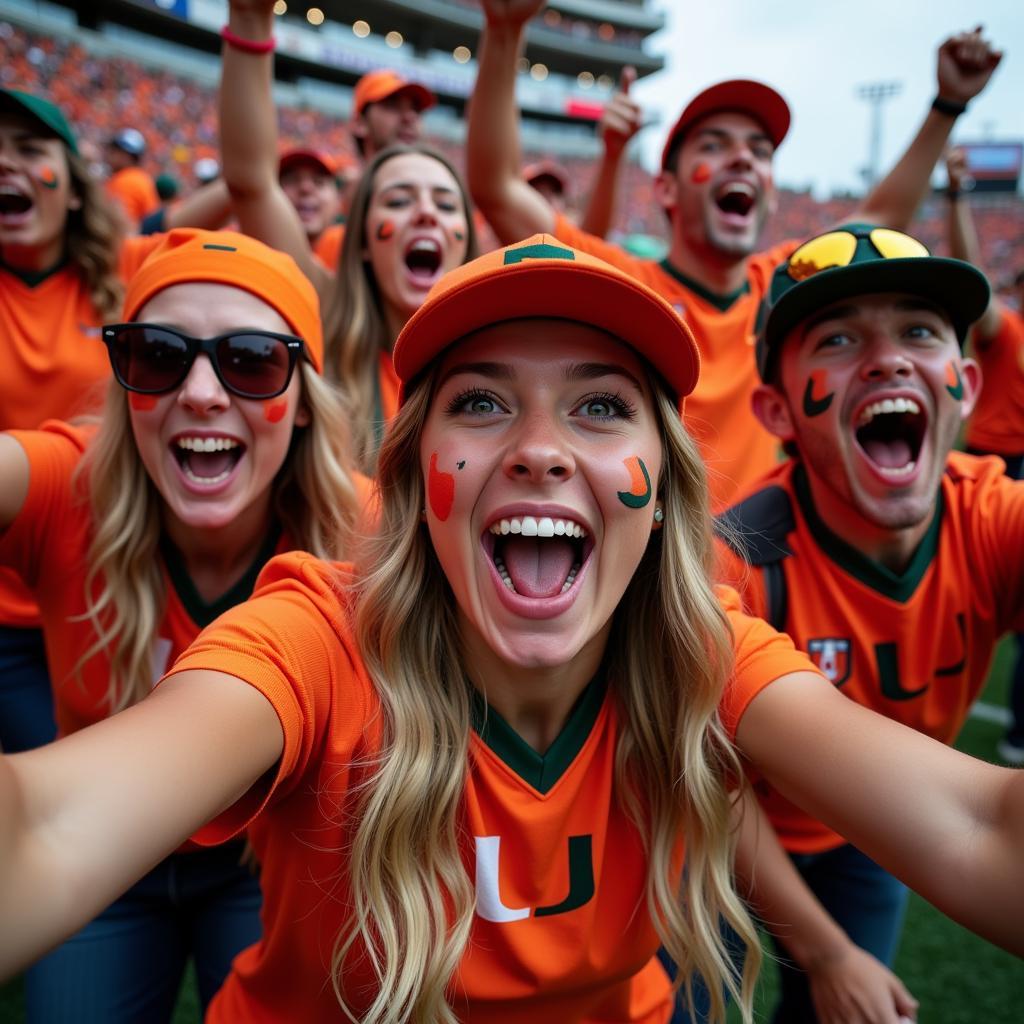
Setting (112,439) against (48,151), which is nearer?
(112,439)

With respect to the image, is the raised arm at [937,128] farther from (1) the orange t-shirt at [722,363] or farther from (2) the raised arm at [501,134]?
(2) the raised arm at [501,134]

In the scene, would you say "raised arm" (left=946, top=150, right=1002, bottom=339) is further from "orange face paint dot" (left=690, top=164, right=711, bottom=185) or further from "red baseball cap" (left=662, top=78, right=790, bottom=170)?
"orange face paint dot" (left=690, top=164, right=711, bottom=185)

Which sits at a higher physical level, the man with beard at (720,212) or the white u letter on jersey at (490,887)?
the man with beard at (720,212)

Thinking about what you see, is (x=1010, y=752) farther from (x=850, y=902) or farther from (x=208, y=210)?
(x=208, y=210)

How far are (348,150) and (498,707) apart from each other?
39.2 meters

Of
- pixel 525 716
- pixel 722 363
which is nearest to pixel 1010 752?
pixel 722 363

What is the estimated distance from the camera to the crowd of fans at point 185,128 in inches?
1072

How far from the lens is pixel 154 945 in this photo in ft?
6.79

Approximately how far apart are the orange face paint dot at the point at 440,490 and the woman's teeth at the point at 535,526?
0.09m

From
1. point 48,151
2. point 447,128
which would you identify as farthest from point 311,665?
point 447,128

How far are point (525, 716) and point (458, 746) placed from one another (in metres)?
0.18

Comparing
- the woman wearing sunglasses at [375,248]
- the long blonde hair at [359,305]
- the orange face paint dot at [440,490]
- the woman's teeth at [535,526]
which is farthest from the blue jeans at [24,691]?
the woman's teeth at [535,526]

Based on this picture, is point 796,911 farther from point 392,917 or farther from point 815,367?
point 815,367

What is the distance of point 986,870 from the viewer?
44.9 inches
